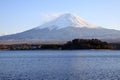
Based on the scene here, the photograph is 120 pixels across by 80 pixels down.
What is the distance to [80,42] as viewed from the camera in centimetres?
11250

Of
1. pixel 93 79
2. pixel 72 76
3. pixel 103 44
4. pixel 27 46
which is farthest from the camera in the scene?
pixel 27 46

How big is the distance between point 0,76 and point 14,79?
2.37 metres

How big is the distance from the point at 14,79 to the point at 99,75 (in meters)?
6.49

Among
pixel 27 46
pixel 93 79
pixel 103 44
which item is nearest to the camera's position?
pixel 93 79

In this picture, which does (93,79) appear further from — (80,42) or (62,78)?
(80,42)

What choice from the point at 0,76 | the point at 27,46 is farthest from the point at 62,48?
the point at 0,76

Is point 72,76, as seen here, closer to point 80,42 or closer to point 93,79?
point 93,79

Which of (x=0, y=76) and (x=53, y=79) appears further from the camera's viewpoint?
(x=0, y=76)

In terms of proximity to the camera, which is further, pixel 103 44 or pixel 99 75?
pixel 103 44

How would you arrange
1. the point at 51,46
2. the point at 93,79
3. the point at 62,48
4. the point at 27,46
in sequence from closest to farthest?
the point at 93,79 → the point at 62,48 → the point at 51,46 → the point at 27,46

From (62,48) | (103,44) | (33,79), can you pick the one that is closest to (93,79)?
(33,79)

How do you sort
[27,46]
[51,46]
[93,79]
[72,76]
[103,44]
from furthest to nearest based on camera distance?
[27,46], [51,46], [103,44], [72,76], [93,79]

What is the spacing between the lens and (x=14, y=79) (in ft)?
101

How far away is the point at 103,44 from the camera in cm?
10981
